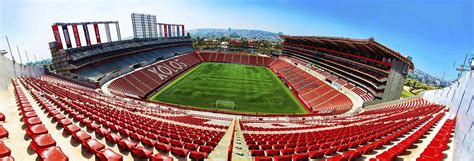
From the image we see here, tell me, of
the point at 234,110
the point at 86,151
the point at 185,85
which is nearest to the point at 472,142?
the point at 86,151

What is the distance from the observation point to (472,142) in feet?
30.1

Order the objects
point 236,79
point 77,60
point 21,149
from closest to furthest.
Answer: point 21,149, point 77,60, point 236,79

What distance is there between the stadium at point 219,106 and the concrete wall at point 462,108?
14cm

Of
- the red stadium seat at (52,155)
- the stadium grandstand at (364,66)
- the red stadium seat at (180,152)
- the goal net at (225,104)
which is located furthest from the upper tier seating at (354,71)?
the red stadium seat at (52,155)

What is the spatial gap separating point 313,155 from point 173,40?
8275 centimetres

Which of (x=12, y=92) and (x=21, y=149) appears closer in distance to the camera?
(x=21, y=149)

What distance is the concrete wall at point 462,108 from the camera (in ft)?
30.1

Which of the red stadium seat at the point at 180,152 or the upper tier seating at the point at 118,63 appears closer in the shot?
the red stadium seat at the point at 180,152

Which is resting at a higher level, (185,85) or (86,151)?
(86,151)

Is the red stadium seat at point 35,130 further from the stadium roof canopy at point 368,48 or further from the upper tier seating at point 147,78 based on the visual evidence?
the stadium roof canopy at point 368,48

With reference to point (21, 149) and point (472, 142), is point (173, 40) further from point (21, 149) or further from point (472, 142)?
point (472, 142)

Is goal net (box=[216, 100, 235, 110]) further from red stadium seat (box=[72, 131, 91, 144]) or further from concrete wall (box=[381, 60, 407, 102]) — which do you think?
concrete wall (box=[381, 60, 407, 102])

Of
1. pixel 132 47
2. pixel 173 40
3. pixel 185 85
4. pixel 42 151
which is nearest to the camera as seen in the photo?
pixel 42 151

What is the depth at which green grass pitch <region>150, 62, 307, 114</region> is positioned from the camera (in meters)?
34.0
